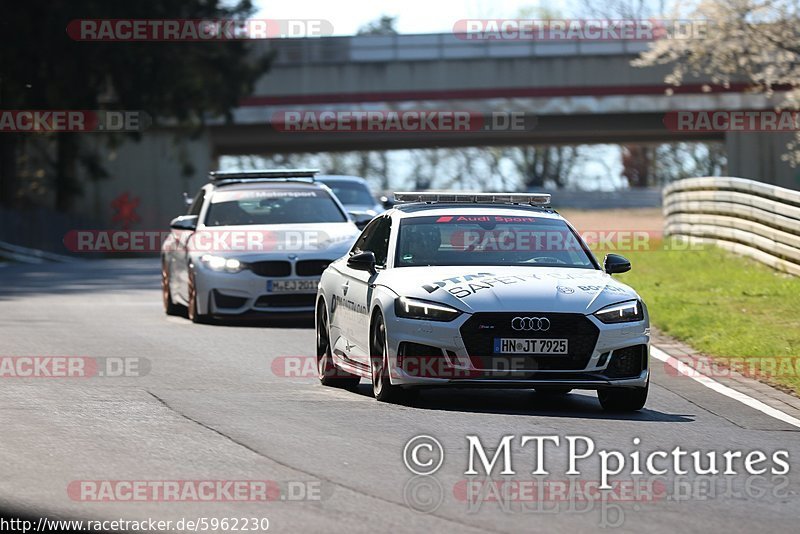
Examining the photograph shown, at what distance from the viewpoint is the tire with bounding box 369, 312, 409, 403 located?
11969 millimetres

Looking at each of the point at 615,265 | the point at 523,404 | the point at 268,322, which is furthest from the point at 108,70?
the point at 523,404

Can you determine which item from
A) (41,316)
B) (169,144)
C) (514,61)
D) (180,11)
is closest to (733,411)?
(41,316)

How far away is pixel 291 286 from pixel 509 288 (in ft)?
25.8

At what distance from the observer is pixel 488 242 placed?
12828 millimetres

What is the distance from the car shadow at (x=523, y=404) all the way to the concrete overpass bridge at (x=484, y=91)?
4857 centimetres

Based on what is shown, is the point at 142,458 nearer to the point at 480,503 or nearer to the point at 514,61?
the point at 480,503

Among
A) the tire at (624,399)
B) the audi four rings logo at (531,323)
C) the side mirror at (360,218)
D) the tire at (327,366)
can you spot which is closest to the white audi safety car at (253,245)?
the side mirror at (360,218)

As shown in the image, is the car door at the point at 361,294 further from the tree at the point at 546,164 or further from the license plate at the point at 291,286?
the tree at the point at 546,164

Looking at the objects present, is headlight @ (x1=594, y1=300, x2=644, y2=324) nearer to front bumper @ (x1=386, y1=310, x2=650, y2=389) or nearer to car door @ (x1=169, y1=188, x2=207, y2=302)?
front bumper @ (x1=386, y1=310, x2=650, y2=389)

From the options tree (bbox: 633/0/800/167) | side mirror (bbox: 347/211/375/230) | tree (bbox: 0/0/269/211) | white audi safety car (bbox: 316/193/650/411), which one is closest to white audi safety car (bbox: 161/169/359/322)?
side mirror (bbox: 347/211/375/230)

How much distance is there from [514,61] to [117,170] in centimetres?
1631

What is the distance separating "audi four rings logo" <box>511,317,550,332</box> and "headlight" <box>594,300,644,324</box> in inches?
14.3

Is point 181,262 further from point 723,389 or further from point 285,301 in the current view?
point 723,389

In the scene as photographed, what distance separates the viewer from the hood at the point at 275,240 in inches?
770
